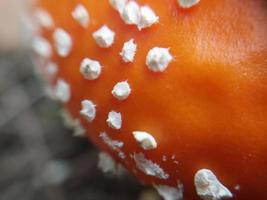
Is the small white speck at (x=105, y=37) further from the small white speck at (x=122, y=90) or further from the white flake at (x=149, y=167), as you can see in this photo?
the white flake at (x=149, y=167)

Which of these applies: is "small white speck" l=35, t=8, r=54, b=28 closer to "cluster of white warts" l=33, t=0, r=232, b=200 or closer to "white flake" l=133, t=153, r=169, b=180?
"cluster of white warts" l=33, t=0, r=232, b=200

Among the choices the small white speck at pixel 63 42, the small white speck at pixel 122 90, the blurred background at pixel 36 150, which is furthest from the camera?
the blurred background at pixel 36 150

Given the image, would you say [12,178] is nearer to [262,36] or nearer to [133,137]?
[133,137]

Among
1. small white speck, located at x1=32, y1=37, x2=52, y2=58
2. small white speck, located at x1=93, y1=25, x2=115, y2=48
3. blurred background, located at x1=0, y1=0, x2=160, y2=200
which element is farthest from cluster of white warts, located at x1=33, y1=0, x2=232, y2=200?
blurred background, located at x1=0, y1=0, x2=160, y2=200

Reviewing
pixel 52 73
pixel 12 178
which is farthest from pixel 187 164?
pixel 12 178

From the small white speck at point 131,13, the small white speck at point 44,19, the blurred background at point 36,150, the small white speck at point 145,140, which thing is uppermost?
the small white speck at point 131,13

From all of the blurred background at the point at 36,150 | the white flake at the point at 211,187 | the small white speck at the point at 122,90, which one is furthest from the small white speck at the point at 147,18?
the blurred background at the point at 36,150
